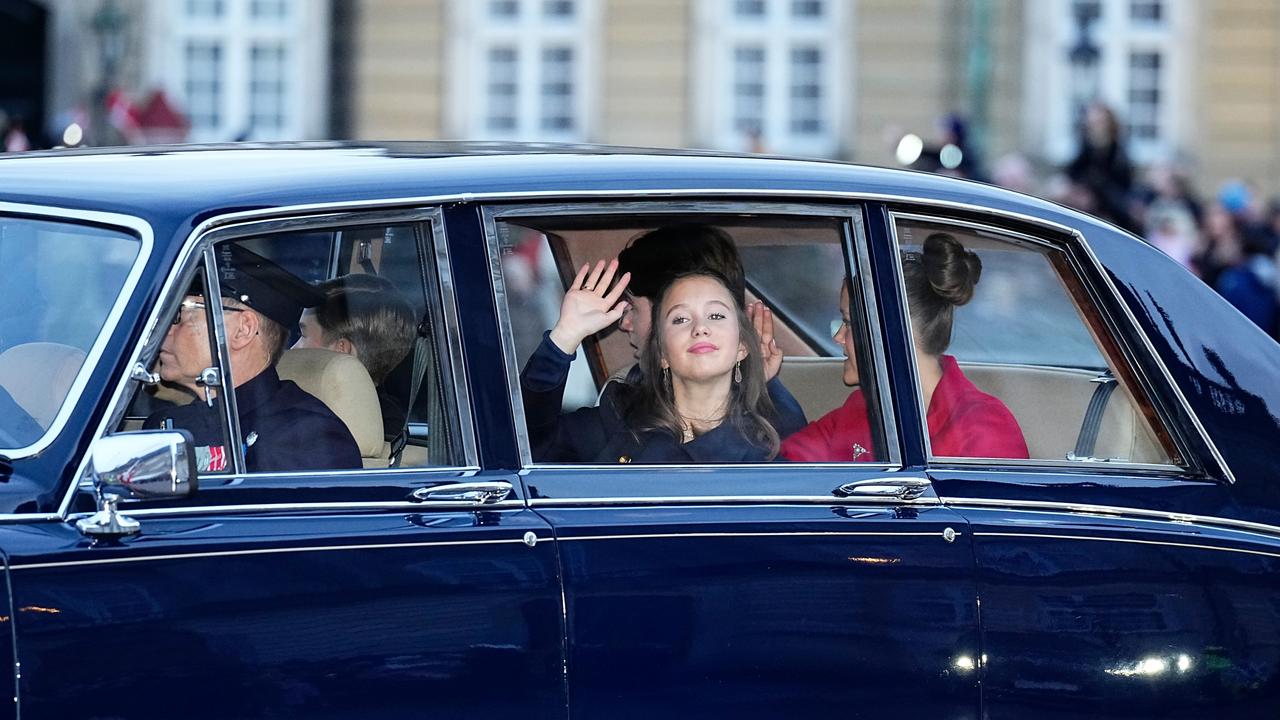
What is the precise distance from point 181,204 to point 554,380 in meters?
0.79

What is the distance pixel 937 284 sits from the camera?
383cm

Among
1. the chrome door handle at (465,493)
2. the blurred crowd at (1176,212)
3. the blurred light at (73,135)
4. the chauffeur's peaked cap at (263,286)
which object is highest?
the blurred crowd at (1176,212)

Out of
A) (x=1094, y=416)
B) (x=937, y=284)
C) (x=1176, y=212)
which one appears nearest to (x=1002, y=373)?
(x=1094, y=416)

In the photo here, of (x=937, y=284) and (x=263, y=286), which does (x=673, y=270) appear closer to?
(x=937, y=284)

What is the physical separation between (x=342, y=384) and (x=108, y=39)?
19.1m

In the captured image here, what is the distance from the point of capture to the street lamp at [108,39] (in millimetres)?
20953

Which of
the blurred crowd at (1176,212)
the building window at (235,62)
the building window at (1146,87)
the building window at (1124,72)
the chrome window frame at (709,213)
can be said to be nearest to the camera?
the chrome window frame at (709,213)

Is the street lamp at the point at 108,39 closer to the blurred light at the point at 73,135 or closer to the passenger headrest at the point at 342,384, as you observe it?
the blurred light at the point at 73,135

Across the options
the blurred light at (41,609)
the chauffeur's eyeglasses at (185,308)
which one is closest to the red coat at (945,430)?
the chauffeur's eyeglasses at (185,308)

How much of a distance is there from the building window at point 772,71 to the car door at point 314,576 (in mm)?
18716

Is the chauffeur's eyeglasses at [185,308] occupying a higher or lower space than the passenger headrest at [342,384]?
higher

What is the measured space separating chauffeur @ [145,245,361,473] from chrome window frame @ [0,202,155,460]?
97 mm

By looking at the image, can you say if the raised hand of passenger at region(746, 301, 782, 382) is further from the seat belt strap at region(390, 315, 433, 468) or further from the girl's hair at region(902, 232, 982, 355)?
the seat belt strap at region(390, 315, 433, 468)

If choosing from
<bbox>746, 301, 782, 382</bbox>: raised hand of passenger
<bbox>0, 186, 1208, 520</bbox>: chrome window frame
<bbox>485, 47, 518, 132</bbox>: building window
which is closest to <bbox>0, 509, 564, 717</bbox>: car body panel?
<bbox>0, 186, 1208, 520</bbox>: chrome window frame
